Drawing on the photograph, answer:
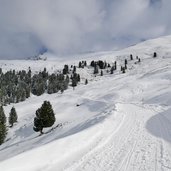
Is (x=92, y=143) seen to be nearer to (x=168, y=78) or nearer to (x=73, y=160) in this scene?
(x=73, y=160)

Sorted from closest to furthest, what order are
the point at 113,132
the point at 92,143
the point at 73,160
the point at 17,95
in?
the point at 73,160 < the point at 92,143 < the point at 113,132 < the point at 17,95

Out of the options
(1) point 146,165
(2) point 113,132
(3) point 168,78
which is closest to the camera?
(1) point 146,165

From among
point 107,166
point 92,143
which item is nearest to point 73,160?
point 107,166

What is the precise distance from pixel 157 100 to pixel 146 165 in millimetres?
59803

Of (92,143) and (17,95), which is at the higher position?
(92,143)

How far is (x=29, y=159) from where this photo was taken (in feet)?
44.0

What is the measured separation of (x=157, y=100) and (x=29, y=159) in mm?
61568

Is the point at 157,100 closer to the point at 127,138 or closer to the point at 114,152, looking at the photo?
the point at 127,138

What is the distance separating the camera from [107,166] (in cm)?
1337

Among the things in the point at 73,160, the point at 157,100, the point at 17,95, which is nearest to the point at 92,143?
the point at 73,160

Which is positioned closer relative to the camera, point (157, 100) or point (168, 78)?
point (157, 100)

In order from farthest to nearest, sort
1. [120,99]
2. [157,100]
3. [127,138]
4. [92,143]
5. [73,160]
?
[120,99]
[157,100]
[127,138]
[92,143]
[73,160]

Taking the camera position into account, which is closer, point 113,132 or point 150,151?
point 150,151

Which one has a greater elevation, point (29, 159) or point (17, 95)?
point (29, 159)
